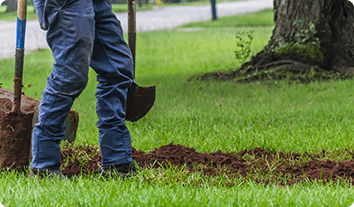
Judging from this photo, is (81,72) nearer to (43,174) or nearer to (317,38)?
(43,174)

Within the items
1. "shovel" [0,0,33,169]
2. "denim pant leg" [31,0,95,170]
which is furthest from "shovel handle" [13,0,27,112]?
"denim pant leg" [31,0,95,170]

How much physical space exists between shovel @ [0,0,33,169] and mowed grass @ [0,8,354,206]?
15cm

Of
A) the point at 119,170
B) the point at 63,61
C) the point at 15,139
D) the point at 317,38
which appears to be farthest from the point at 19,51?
the point at 317,38

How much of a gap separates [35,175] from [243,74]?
5.01 meters

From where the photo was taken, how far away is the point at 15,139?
298 centimetres

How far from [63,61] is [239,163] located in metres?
1.47

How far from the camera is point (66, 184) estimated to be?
8.32ft

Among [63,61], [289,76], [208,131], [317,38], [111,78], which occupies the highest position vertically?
[63,61]

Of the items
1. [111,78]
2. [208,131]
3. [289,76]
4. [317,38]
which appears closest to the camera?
[111,78]

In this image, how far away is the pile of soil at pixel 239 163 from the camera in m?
2.92

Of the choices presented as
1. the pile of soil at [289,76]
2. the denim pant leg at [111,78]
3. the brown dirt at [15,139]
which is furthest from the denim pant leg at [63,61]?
the pile of soil at [289,76]

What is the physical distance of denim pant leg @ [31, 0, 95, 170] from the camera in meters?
2.53

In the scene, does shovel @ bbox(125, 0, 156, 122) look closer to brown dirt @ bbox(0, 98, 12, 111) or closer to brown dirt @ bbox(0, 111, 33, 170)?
brown dirt @ bbox(0, 111, 33, 170)

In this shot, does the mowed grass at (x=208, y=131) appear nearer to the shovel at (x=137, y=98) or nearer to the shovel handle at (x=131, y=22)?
the shovel at (x=137, y=98)
